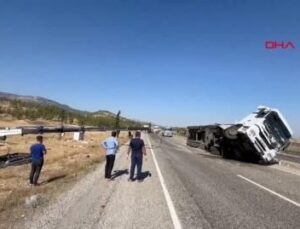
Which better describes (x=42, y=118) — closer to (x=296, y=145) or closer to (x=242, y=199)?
(x=296, y=145)

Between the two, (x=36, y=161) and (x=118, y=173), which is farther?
(x=118, y=173)

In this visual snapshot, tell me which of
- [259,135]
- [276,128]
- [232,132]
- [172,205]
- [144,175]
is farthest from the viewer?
[232,132]

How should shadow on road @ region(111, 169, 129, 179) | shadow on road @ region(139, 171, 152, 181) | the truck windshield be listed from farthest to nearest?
the truck windshield → shadow on road @ region(111, 169, 129, 179) → shadow on road @ region(139, 171, 152, 181)

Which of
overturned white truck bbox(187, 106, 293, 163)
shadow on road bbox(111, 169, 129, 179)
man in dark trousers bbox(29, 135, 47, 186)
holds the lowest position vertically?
shadow on road bbox(111, 169, 129, 179)

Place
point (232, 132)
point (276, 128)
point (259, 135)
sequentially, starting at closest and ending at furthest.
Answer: point (259, 135) < point (276, 128) < point (232, 132)

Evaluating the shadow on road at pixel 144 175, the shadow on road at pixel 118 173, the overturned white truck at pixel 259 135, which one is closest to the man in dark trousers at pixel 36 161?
the shadow on road at pixel 118 173

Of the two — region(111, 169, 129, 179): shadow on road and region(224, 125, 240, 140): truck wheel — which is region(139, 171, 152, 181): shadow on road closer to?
region(111, 169, 129, 179): shadow on road

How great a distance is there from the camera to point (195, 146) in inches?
1759

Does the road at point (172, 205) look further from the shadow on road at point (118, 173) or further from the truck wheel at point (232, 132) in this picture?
the truck wheel at point (232, 132)

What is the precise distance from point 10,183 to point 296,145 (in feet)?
169

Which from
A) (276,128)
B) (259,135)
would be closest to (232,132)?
(259,135)

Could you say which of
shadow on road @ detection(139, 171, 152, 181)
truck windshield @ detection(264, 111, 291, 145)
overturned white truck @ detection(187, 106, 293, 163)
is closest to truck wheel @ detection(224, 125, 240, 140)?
overturned white truck @ detection(187, 106, 293, 163)

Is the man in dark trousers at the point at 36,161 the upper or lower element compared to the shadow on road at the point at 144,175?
upper

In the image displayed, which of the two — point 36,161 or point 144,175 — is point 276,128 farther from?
point 36,161
